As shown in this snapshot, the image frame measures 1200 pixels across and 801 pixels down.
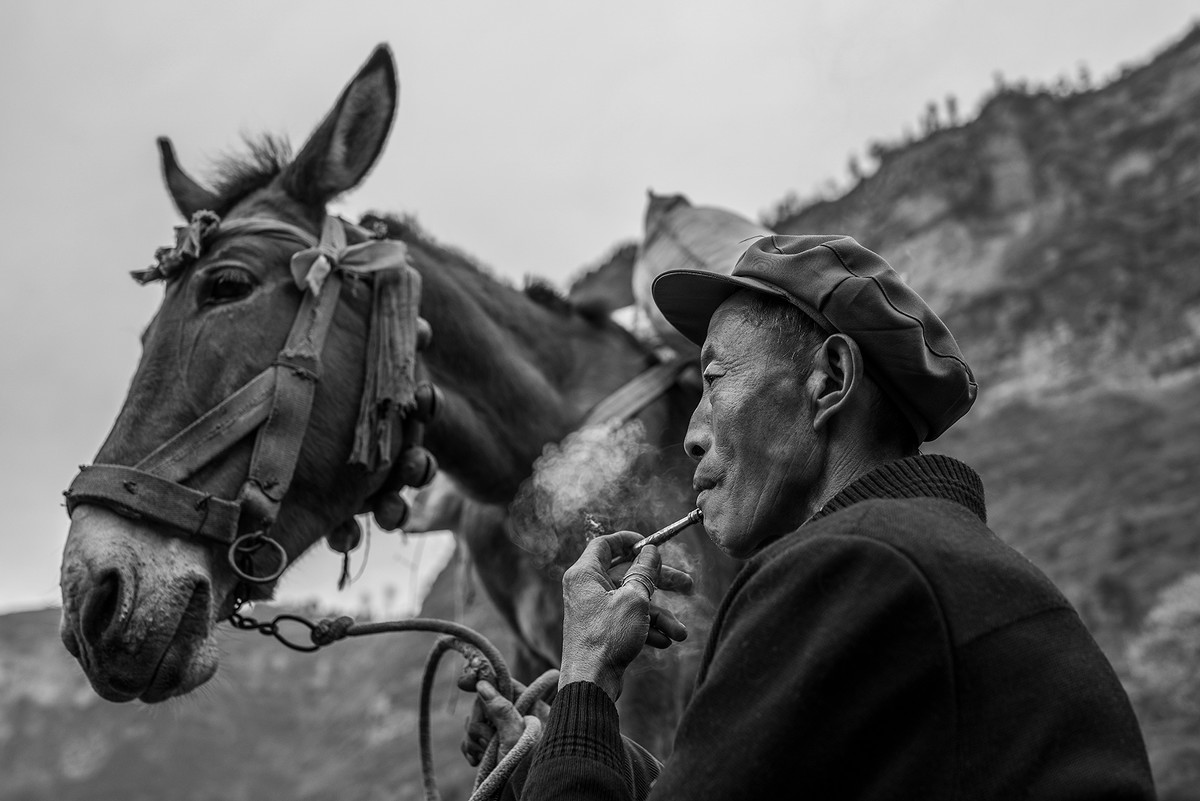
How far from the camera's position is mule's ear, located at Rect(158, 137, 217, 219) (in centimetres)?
419

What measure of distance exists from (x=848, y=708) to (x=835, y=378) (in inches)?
25.6

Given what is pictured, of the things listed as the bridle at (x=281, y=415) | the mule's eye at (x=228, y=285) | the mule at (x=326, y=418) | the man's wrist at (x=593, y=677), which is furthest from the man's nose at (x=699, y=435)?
the mule's eye at (x=228, y=285)

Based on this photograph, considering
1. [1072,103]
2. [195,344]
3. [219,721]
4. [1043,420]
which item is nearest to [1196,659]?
[1043,420]

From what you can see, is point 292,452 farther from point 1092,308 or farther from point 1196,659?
point 1092,308

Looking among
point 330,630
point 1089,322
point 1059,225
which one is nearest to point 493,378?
point 330,630

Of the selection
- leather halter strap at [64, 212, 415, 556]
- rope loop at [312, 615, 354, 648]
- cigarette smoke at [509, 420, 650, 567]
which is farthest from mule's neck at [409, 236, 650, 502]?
rope loop at [312, 615, 354, 648]

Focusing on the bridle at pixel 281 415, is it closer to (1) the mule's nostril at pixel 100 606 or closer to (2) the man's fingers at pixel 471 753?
(1) the mule's nostril at pixel 100 606

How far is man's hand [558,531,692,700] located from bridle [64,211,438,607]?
1401 mm

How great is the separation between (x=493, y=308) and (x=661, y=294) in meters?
2.28

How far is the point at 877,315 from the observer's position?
72.6 inches

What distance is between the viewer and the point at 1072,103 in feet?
163

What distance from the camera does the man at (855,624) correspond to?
1.39 metres

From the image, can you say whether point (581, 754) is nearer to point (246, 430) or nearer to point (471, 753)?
point (471, 753)

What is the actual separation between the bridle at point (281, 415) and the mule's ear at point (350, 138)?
151mm
